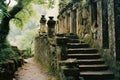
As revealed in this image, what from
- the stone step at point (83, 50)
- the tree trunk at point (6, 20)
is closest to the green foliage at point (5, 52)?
the tree trunk at point (6, 20)

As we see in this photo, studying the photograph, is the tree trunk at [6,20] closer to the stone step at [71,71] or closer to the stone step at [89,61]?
the stone step at [89,61]

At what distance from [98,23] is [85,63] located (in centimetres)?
238

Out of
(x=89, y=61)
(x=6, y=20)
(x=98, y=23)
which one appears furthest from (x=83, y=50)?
(x=6, y=20)

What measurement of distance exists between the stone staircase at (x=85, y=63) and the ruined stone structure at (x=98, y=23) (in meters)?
0.55

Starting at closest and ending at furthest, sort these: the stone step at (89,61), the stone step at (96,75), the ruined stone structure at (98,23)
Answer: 1. the stone step at (96,75)
2. the ruined stone structure at (98,23)
3. the stone step at (89,61)

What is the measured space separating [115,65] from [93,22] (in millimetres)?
3865

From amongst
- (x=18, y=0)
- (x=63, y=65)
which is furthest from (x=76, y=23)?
(x=63, y=65)

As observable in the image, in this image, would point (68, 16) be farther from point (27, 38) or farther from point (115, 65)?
point (27, 38)

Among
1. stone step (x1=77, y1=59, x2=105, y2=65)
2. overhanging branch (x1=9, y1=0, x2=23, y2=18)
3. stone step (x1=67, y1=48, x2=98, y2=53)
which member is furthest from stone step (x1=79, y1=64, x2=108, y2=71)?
overhanging branch (x1=9, y1=0, x2=23, y2=18)

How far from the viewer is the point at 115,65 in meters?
11.8

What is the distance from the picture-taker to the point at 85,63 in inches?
505

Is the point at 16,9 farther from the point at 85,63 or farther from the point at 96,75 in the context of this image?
the point at 96,75

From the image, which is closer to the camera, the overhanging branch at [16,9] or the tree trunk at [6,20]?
the tree trunk at [6,20]

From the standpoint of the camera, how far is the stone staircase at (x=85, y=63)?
1023 centimetres
